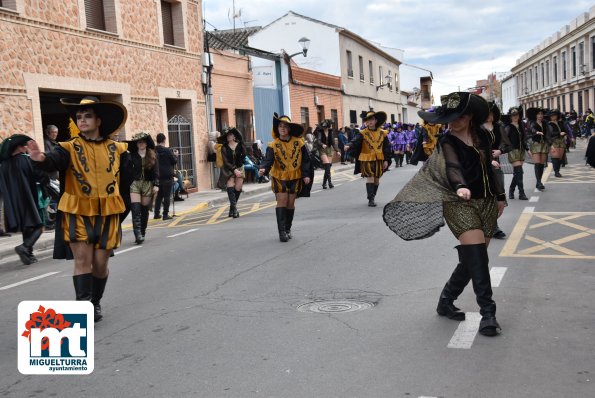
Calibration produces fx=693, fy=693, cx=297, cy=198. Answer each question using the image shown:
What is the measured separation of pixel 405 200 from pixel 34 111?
11.1 m

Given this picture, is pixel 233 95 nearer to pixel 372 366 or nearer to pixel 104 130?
pixel 104 130

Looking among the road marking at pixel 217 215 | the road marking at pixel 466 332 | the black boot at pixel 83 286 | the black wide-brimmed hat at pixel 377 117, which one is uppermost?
the black wide-brimmed hat at pixel 377 117

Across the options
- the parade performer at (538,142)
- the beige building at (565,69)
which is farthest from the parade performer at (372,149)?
the beige building at (565,69)

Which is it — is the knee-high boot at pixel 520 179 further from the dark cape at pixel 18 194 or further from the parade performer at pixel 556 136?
the dark cape at pixel 18 194

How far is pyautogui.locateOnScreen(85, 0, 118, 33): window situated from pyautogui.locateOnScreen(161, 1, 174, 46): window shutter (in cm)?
279

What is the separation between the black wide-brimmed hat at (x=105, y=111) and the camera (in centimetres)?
574

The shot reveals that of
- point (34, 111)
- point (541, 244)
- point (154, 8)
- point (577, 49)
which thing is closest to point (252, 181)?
point (154, 8)

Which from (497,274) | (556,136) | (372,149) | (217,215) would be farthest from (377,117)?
(497,274)

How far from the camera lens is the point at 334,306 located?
601cm

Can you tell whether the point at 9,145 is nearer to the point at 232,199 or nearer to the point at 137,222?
the point at 137,222

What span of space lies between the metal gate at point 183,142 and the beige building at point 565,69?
35380mm

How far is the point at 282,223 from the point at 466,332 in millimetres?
5171

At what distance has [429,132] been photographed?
46.2 feet

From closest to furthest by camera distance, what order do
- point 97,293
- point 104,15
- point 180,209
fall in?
point 97,293 → point 180,209 → point 104,15
